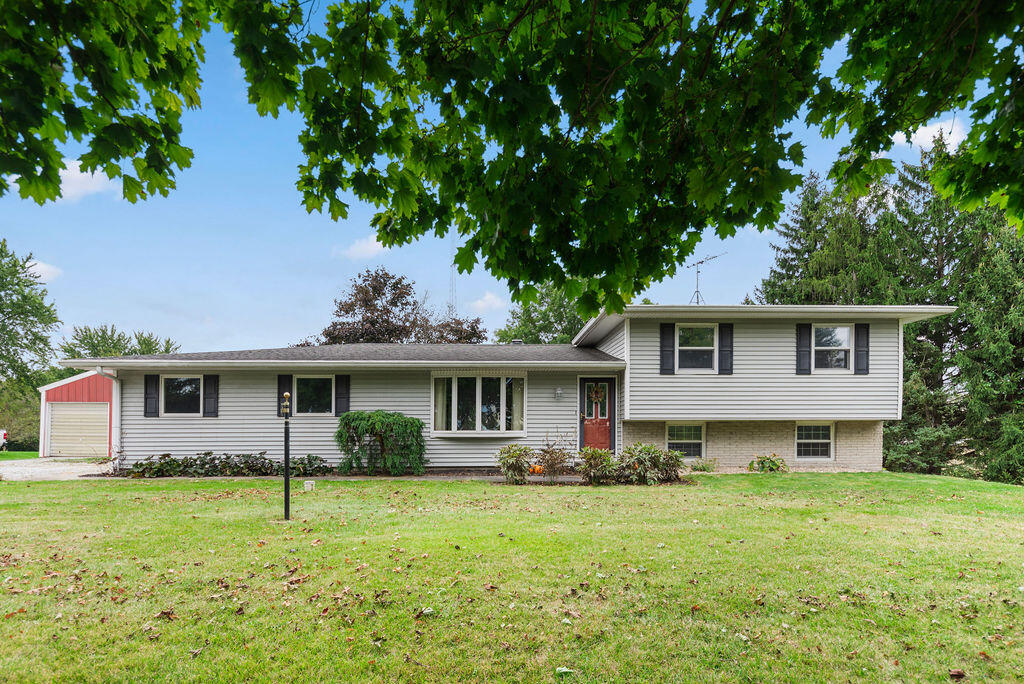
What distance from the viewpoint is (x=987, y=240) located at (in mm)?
18453

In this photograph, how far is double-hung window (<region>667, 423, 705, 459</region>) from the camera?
44.2 feet

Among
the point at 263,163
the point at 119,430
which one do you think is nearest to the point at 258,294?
the point at 263,163

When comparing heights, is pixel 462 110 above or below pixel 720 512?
above

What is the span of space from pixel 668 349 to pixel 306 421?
371 inches

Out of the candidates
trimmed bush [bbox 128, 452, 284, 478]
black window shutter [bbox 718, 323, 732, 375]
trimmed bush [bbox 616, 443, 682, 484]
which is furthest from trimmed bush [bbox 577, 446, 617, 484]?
trimmed bush [bbox 128, 452, 284, 478]

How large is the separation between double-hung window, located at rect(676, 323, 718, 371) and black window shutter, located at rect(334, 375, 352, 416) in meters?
8.55

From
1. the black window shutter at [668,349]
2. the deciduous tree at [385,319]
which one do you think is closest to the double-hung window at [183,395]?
the black window shutter at [668,349]

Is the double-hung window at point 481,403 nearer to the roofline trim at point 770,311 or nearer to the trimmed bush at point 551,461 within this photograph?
the trimmed bush at point 551,461

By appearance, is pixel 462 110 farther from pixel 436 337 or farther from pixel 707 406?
pixel 436 337

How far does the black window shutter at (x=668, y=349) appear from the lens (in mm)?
12742

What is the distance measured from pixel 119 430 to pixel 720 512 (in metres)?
13.7

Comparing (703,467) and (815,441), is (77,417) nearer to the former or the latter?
(703,467)

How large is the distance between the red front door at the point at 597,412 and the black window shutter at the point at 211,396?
9.39 metres

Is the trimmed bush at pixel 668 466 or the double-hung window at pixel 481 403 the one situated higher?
the double-hung window at pixel 481 403
